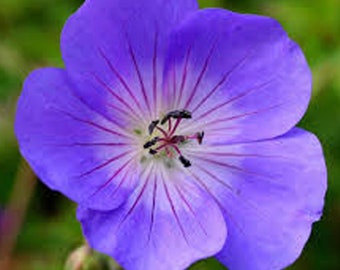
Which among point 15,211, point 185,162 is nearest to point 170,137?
point 185,162

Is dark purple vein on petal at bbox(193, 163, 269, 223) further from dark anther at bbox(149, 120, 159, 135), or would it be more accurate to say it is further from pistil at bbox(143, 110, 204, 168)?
dark anther at bbox(149, 120, 159, 135)

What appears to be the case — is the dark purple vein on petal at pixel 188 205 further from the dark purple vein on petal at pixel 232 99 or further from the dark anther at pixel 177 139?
the dark purple vein on petal at pixel 232 99

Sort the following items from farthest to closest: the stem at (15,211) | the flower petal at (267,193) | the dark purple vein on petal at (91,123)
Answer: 1. the stem at (15,211)
2. the flower petal at (267,193)
3. the dark purple vein on petal at (91,123)

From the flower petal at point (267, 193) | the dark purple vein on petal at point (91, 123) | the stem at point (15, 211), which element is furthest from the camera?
the stem at point (15, 211)

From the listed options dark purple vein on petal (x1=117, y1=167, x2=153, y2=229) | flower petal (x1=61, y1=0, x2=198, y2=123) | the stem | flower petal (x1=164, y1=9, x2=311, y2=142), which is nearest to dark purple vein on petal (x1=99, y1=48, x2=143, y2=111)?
flower petal (x1=61, y1=0, x2=198, y2=123)

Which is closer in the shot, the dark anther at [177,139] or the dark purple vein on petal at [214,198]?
the dark purple vein on petal at [214,198]

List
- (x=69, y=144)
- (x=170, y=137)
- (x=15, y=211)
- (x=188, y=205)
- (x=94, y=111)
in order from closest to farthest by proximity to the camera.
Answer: (x=69, y=144) < (x=94, y=111) < (x=188, y=205) < (x=170, y=137) < (x=15, y=211)

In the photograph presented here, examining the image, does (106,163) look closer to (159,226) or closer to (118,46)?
(159,226)

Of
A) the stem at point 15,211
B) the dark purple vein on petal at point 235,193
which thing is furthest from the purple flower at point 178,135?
the stem at point 15,211

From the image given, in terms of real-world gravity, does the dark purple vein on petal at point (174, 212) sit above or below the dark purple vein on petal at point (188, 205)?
above
